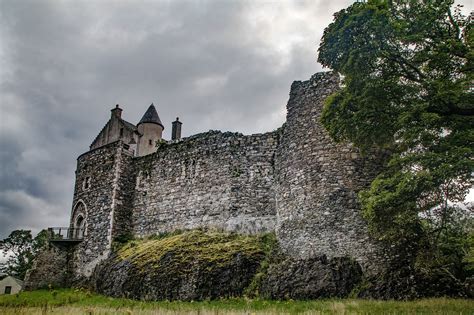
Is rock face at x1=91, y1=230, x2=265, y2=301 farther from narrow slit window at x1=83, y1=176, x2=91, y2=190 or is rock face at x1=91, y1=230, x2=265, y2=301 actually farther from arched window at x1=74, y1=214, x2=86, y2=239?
narrow slit window at x1=83, y1=176, x2=91, y2=190

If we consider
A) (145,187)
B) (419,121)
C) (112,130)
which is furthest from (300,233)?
(112,130)

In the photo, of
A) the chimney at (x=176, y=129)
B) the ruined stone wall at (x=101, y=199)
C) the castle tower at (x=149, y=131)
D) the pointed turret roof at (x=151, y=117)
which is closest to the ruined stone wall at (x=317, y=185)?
the ruined stone wall at (x=101, y=199)

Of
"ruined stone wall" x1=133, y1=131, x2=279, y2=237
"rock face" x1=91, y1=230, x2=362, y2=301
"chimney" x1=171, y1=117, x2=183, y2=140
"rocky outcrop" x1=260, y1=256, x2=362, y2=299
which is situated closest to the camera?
"rocky outcrop" x1=260, y1=256, x2=362, y2=299

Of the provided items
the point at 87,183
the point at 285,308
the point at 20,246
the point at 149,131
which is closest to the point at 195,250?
the point at 285,308

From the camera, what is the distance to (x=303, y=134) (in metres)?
16.6

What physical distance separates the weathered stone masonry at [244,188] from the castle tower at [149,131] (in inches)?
441

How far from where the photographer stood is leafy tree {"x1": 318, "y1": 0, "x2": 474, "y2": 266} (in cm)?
941

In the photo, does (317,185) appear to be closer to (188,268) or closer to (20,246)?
(188,268)

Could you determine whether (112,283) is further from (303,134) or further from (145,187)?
(303,134)

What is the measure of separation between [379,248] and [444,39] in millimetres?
6747

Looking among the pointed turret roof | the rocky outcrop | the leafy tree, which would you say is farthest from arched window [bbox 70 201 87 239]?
the leafy tree

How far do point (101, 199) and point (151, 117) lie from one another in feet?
54.5

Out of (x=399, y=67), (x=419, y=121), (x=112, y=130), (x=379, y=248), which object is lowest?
(x=379, y=248)

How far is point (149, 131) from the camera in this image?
127 ft
